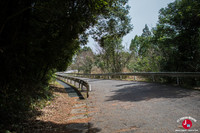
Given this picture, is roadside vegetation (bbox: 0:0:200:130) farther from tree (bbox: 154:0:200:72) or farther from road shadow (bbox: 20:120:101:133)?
road shadow (bbox: 20:120:101:133)

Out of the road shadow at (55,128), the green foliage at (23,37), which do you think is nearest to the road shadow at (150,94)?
the road shadow at (55,128)

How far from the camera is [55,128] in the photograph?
4.74 metres

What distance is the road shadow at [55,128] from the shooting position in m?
4.30

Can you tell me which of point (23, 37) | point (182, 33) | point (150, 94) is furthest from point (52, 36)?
point (182, 33)

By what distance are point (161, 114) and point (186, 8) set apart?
9126mm

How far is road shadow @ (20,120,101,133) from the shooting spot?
4297 mm

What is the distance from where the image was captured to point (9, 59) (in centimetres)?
523

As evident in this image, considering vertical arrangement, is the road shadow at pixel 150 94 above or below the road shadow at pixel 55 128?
above

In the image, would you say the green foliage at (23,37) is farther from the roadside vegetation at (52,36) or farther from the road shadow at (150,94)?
the road shadow at (150,94)

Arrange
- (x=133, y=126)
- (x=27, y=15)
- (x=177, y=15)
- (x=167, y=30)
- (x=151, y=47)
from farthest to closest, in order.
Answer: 1. (x=151, y=47)
2. (x=167, y=30)
3. (x=177, y=15)
4. (x=27, y=15)
5. (x=133, y=126)

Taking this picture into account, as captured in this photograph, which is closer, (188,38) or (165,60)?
(188,38)

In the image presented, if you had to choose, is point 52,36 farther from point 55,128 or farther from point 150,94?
point 150,94

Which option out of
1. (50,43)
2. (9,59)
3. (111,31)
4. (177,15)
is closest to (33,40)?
(9,59)

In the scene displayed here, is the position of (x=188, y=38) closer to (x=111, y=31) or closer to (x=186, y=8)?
(x=186, y=8)
